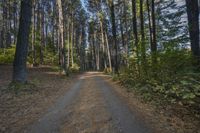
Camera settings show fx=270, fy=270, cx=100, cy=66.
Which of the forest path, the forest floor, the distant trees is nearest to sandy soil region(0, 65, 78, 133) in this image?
the forest floor

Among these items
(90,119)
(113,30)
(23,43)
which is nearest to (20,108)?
(90,119)

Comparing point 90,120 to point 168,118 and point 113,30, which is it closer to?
point 168,118

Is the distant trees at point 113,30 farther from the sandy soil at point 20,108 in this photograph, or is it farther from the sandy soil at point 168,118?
the sandy soil at point 20,108

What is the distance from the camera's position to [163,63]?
11625 millimetres

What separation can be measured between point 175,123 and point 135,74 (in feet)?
34.8

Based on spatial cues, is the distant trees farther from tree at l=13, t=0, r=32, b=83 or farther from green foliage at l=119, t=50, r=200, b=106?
tree at l=13, t=0, r=32, b=83

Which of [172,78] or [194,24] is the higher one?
[194,24]

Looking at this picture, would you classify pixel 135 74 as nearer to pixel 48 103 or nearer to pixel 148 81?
pixel 148 81

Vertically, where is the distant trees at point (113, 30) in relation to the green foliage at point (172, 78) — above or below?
above

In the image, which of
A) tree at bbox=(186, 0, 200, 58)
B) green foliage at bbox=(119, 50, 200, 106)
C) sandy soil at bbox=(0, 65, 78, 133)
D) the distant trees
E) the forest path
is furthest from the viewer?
the distant trees

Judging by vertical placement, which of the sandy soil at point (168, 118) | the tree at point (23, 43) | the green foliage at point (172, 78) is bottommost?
the sandy soil at point (168, 118)

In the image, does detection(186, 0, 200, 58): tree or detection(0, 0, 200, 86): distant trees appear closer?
detection(186, 0, 200, 58): tree

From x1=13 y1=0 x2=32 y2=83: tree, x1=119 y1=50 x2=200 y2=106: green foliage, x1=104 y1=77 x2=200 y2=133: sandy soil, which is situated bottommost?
x1=104 y1=77 x2=200 y2=133: sandy soil

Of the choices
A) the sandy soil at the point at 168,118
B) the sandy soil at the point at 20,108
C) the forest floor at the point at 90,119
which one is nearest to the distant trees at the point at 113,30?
the sandy soil at the point at 168,118
